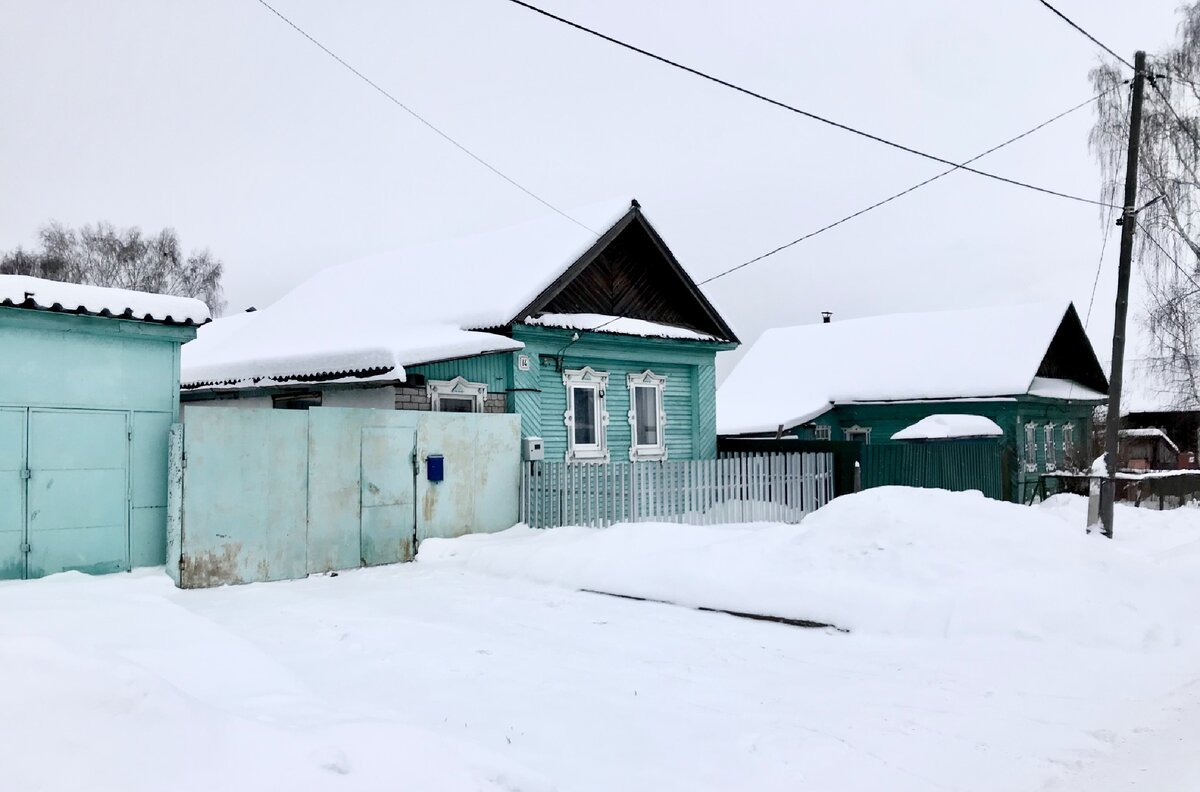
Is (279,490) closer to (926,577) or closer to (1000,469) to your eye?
(926,577)

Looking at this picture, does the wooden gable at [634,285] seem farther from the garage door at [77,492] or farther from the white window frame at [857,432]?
the white window frame at [857,432]

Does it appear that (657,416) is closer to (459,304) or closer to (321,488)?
(459,304)

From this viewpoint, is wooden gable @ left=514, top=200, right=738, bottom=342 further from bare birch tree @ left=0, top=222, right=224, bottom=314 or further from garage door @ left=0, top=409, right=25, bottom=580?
bare birch tree @ left=0, top=222, right=224, bottom=314

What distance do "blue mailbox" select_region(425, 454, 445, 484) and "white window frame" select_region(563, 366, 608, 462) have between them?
543 cm

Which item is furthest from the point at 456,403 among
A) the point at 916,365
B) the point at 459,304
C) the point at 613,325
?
the point at 916,365

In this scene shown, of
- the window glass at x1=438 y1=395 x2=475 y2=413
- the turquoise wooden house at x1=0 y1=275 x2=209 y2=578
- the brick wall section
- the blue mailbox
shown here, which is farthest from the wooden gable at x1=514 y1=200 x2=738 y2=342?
the turquoise wooden house at x1=0 y1=275 x2=209 y2=578

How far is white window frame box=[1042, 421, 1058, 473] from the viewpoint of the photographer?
27938mm

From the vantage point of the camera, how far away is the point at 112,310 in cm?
920

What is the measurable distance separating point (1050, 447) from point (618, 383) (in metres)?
17.1

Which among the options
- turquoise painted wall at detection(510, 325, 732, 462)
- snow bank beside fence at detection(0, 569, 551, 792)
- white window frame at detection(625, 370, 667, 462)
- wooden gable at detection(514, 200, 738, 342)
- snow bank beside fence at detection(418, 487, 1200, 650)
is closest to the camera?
snow bank beside fence at detection(0, 569, 551, 792)

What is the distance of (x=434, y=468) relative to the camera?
39.5 ft

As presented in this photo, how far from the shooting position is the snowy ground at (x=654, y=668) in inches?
161

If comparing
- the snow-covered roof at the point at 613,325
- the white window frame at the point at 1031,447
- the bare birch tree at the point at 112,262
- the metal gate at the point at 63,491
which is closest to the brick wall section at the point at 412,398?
the snow-covered roof at the point at 613,325

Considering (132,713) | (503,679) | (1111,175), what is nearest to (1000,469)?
(1111,175)
